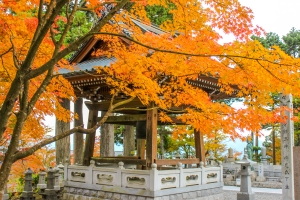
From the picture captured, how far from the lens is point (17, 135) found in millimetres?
4820

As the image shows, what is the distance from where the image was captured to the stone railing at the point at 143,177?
32.1 ft

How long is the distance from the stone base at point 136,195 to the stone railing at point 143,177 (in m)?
0.26

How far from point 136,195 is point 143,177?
0.61 m

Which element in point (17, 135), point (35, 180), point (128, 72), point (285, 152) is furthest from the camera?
point (35, 180)

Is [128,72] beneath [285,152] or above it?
above

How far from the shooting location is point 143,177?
32.4 ft

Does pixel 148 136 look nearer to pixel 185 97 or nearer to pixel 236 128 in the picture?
pixel 185 97

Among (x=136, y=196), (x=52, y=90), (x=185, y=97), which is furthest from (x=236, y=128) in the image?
(x=52, y=90)

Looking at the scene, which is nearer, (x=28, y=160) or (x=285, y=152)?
(x=285, y=152)

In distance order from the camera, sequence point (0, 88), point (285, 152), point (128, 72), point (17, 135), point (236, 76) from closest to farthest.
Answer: point (17, 135) < point (285, 152) < point (236, 76) < point (128, 72) < point (0, 88)

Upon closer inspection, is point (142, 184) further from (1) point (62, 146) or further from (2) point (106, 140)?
(2) point (106, 140)

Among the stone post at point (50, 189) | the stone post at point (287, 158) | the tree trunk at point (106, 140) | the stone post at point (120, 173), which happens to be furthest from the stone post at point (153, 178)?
the tree trunk at point (106, 140)

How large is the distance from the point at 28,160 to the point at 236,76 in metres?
11.5

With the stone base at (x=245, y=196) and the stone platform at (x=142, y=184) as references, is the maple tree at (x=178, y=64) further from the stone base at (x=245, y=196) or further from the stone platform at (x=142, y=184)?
the stone base at (x=245, y=196)
